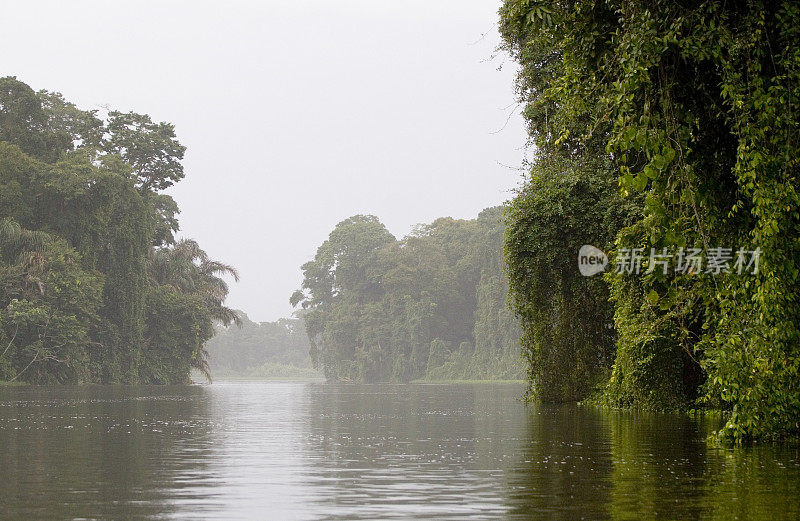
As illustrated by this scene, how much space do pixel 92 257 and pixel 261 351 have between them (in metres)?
96.0

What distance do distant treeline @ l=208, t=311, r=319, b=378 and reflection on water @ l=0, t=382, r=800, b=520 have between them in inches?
5132

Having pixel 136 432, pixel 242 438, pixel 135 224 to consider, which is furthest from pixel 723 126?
pixel 135 224

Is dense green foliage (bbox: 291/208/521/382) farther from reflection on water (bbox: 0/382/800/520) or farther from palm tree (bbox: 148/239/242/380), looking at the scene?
reflection on water (bbox: 0/382/800/520)

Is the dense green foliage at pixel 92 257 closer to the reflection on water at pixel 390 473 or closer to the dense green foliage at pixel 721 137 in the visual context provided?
the reflection on water at pixel 390 473

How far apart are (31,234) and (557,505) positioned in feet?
168

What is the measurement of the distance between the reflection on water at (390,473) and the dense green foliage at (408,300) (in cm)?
7232

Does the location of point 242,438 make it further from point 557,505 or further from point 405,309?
point 405,309

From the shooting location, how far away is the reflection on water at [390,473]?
23.1ft

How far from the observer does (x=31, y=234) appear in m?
53.7

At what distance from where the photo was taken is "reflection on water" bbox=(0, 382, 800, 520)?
7055mm

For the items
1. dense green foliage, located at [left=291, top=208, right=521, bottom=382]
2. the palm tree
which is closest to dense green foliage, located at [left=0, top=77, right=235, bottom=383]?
the palm tree

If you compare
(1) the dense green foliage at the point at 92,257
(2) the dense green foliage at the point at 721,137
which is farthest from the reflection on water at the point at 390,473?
(1) the dense green foliage at the point at 92,257

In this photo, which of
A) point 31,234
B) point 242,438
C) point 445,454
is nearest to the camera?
→ point 445,454

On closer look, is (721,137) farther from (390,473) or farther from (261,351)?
(261,351)
